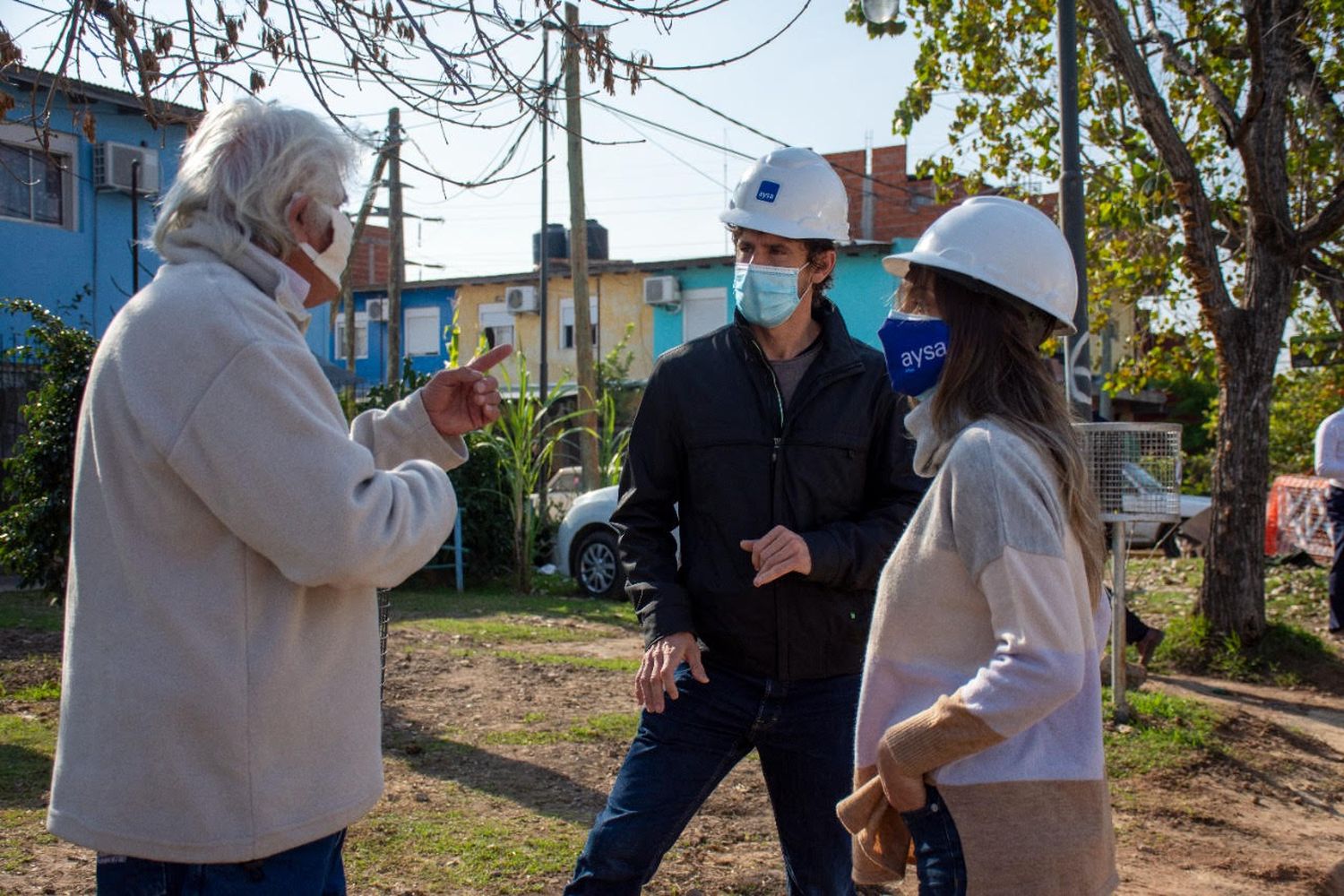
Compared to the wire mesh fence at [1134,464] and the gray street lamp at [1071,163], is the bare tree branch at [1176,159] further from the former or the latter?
the wire mesh fence at [1134,464]

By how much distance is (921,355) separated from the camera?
237cm

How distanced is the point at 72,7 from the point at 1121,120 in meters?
9.44

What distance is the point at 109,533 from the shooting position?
200cm

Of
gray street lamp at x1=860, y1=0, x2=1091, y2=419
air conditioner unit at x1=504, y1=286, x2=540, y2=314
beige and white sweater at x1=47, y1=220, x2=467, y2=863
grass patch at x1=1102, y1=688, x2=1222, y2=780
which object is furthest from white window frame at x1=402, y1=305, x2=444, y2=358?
beige and white sweater at x1=47, y1=220, x2=467, y2=863

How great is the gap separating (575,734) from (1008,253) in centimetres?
452

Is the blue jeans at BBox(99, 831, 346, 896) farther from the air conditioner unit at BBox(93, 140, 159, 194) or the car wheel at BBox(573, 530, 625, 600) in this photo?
the air conditioner unit at BBox(93, 140, 159, 194)

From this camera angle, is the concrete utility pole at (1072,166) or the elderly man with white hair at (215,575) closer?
the elderly man with white hair at (215,575)

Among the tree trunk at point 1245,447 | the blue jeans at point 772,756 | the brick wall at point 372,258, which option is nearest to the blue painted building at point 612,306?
the brick wall at point 372,258

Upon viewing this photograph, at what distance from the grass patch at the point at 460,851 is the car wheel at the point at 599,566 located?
832 cm

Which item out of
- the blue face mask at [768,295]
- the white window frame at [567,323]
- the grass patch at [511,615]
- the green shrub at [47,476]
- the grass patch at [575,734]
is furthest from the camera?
the white window frame at [567,323]

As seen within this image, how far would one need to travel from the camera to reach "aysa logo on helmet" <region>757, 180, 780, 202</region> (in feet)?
11.0

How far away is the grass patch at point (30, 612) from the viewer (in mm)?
9446

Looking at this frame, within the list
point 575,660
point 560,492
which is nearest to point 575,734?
point 575,660

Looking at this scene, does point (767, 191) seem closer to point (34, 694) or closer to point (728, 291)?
point (34, 694)
